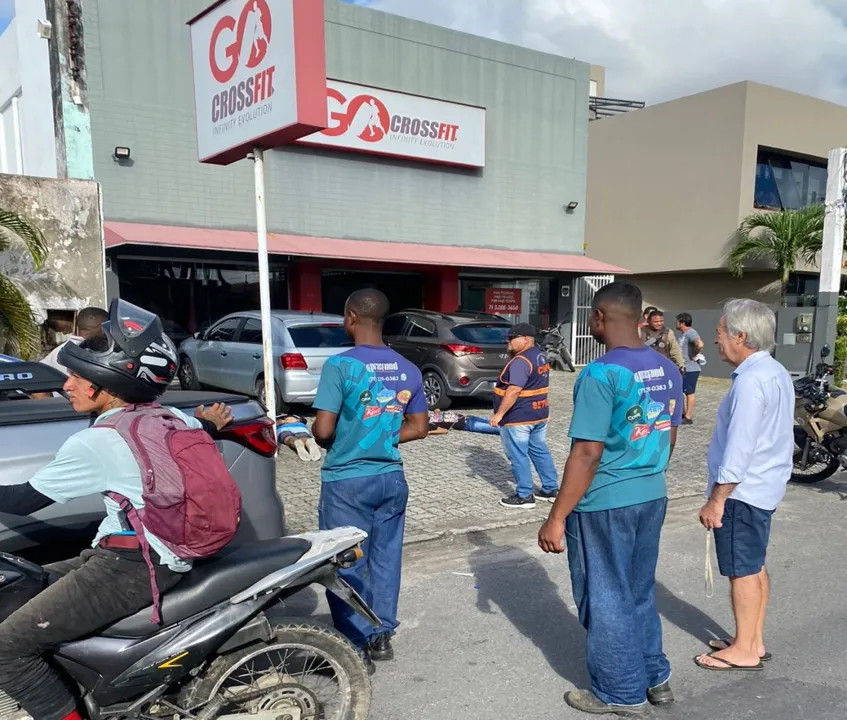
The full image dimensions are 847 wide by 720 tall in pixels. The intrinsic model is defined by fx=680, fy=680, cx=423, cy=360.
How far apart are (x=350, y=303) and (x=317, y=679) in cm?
157

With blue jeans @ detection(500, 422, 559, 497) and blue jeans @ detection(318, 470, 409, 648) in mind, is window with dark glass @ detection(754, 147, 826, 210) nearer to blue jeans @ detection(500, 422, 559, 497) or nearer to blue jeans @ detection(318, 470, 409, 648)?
blue jeans @ detection(500, 422, 559, 497)

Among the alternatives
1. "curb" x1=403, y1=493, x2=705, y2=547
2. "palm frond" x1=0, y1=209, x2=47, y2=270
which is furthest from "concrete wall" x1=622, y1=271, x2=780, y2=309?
"palm frond" x1=0, y1=209, x2=47, y2=270

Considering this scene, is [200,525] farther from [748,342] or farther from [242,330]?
[242,330]

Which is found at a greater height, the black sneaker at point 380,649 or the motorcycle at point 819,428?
the motorcycle at point 819,428

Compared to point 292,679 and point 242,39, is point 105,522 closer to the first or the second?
point 292,679

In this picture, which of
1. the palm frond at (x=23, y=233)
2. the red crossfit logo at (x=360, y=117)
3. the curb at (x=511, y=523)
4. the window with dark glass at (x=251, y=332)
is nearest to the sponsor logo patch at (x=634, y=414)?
the curb at (x=511, y=523)

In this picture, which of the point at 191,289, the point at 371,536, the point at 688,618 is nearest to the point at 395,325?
the point at 191,289

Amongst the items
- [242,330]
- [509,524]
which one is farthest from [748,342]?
[242,330]

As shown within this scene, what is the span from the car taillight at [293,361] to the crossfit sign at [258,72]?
269cm

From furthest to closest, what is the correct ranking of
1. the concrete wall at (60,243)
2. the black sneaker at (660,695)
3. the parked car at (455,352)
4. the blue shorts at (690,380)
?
1. the parked car at (455,352)
2. the blue shorts at (690,380)
3. the concrete wall at (60,243)
4. the black sneaker at (660,695)

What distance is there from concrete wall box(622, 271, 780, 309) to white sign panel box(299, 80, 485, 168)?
26.3 ft

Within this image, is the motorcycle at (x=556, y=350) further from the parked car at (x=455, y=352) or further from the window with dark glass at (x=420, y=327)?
the window with dark glass at (x=420, y=327)

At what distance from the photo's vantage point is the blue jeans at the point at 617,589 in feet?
9.01

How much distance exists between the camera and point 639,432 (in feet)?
8.84
